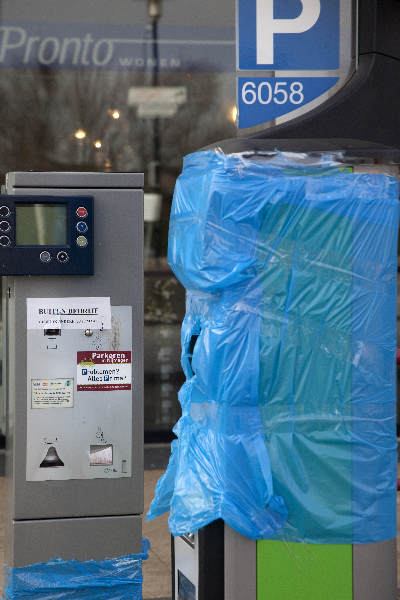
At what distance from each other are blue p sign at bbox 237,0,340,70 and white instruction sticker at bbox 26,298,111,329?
4.17 ft

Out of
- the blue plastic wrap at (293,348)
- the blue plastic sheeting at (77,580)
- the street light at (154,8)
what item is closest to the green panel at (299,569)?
the blue plastic wrap at (293,348)

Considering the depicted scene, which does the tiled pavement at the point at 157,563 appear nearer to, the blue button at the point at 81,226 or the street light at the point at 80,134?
the blue button at the point at 81,226

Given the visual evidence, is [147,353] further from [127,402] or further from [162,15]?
[127,402]

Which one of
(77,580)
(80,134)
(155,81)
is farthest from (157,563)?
(155,81)

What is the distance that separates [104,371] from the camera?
3.66 metres

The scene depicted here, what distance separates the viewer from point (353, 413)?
3.37 metres

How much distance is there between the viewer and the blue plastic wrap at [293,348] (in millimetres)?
3283

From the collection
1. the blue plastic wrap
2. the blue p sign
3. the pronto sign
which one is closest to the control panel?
the blue plastic wrap

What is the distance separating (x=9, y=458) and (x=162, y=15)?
4889 millimetres

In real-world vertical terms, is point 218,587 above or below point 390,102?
below

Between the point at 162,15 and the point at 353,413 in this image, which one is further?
the point at 162,15

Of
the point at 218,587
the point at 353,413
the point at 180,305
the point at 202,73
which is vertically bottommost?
the point at 218,587

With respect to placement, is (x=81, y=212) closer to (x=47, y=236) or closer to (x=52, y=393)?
(x=47, y=236)

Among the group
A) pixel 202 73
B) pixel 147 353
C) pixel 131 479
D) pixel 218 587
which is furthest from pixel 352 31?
pixel 147 353
